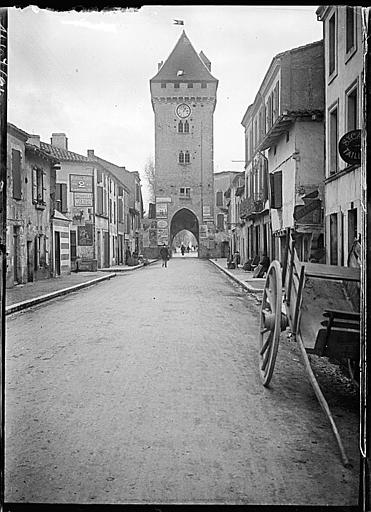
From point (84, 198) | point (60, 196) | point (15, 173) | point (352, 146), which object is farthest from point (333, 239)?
point (84, 198)

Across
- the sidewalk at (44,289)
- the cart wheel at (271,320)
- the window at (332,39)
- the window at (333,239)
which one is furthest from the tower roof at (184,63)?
the sidewalk at (44,289)

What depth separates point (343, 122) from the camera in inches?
166

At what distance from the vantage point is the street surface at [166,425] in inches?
128

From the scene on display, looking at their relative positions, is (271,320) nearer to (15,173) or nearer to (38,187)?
(15,173)

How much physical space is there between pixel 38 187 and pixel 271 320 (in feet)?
13.3

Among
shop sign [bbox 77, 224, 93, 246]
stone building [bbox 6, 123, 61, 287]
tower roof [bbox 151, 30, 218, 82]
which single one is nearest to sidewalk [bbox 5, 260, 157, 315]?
stone building [bbox 6, 123, 61, 287]

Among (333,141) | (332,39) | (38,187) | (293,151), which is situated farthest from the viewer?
(38,187)

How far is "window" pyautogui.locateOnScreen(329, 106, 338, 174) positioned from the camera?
4906 millimetres

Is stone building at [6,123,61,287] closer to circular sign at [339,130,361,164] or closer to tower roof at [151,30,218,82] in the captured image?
tower roof at [151,30,218,82]

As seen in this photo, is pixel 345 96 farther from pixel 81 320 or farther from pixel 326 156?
pixel 81 320

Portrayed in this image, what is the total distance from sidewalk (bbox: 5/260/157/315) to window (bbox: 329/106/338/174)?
111 inches

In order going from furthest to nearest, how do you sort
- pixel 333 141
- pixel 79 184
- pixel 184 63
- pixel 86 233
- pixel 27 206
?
pixel 86 233 → pixel 79 184 → pixel 27 206 → pixel 333 141 → pixel 184 63

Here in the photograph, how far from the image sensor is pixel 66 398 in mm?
5043

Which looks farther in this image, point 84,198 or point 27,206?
point 84,198
